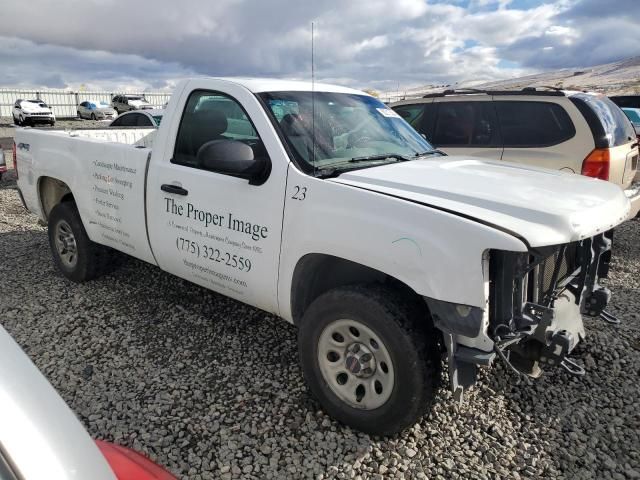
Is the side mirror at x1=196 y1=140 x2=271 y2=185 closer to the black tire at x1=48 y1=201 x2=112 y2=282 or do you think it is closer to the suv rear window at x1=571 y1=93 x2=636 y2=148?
the black tire at x1=48 y1=201 x2=112 y2=282

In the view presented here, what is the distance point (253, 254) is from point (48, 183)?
125 inches

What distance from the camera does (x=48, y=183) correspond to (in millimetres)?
5031

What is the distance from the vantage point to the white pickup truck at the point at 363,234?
90.6 inches

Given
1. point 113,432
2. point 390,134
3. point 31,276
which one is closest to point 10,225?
point 31,276

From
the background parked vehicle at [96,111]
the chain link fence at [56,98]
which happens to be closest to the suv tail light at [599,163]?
the background parked vehicle at [96,111]

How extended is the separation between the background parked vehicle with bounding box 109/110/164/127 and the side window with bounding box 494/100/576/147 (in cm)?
711

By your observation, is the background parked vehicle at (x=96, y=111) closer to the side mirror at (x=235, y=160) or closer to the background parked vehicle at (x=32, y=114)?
the background parked vehicle at (x=32, y=114)

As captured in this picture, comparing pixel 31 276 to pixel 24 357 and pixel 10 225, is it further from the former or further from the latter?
pixel 24 357

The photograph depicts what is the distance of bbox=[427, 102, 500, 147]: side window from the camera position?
6148mm

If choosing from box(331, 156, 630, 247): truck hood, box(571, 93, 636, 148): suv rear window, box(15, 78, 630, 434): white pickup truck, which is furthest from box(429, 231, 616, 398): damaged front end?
box(571, 93, 636, 148): suv rear window

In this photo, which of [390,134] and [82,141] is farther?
[82,141]

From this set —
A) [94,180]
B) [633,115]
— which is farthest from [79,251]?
[633,115]

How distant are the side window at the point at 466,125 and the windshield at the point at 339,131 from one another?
2.61 meters

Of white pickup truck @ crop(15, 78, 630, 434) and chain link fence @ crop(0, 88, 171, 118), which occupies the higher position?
white pickup truck @ crop(15, 78, 630, 434)
